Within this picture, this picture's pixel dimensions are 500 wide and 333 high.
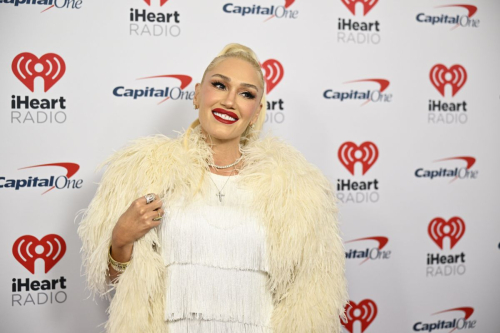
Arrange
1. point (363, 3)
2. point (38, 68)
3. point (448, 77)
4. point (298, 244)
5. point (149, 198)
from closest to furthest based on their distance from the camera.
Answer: point (149, 198)
point (298, 244)
point (38, 68)
point (363, 3)
point (448, 77)

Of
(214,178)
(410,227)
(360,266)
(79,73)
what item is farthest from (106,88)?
(410,227)

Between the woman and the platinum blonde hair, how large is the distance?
3 cm

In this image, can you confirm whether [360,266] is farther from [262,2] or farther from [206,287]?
[262,2]

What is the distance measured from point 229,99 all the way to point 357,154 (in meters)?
1.19

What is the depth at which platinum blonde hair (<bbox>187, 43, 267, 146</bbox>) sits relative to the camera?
5.83 ft

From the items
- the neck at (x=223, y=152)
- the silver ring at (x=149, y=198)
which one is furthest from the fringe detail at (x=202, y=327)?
the neck at (x=223, y=152)

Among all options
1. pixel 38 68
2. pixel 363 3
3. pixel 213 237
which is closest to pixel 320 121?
pixel 363 3

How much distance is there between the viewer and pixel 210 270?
162 centimetres

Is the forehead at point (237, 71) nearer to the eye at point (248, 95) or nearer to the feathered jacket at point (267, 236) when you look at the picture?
the eye at point (248, 95)

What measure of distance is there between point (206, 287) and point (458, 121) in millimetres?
1982

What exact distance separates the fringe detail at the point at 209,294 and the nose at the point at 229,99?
1.96ft

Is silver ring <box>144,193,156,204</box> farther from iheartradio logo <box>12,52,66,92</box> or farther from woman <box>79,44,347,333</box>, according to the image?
iheartradio logo <box>12,52,66,92</box>

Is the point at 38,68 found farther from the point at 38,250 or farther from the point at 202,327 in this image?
the point at 202,327

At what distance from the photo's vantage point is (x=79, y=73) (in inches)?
88.7
